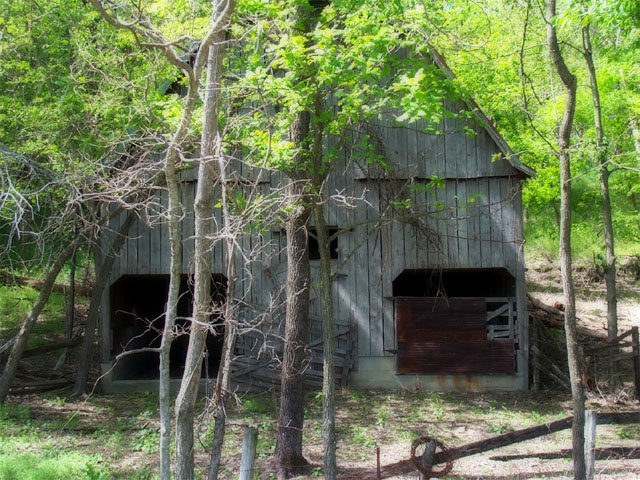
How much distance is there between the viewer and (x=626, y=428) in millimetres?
10820

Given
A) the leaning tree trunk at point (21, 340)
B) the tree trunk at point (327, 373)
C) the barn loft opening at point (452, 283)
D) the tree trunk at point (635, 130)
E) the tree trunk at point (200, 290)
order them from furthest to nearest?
the barn loft opening at point (452, 283) → the tree trunk at point (635, 130) → the leaning tree trunk at point (21, 340) → the tree trunk at point (327, 373) → the tree trunk at point (200, 290)

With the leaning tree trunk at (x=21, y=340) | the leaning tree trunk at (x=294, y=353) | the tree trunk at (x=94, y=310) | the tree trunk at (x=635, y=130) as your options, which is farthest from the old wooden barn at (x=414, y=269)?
the leaning tree trunk at (x=294, y=353)

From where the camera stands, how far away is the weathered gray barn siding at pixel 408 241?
13.0 metres

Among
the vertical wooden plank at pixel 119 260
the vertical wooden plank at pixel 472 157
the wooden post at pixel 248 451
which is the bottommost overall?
the wooden post at pixel 248 451

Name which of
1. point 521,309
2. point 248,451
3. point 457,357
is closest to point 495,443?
point 248,451

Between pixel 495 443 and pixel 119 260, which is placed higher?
pixel 119 260

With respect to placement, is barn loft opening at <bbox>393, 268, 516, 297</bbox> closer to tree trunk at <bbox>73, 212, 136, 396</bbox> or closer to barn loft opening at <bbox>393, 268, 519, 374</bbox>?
barn loft opening at <bbox>393, 268, 519, 374</bbox>

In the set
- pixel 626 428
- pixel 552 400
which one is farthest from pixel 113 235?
pixel 626 428

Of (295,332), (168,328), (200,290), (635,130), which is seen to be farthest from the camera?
(635,130)

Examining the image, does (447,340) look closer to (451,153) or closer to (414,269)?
(414,269)

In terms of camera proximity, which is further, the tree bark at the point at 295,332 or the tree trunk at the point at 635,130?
the tree trunk at the point at 635,130

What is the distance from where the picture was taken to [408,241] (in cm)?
1321

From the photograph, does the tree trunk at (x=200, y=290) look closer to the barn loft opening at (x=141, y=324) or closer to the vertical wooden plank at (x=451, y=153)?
the barn loft opening at (x=141, y=324)

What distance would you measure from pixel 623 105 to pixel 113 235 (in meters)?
12.4
